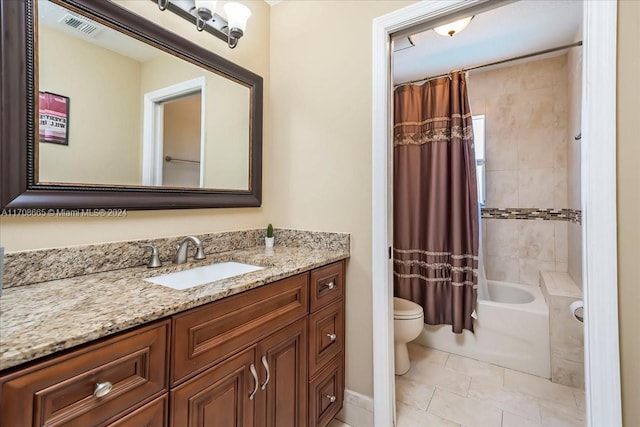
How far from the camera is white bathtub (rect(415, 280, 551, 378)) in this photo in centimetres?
197

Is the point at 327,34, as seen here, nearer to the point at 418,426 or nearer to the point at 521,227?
the point at 418,426

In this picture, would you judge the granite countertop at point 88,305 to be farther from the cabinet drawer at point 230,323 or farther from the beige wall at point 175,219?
the beige wall at point 175,219

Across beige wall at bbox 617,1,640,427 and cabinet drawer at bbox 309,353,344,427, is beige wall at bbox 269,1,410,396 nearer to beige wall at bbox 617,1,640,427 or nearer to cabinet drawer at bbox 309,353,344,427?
cabinet drawer at bbox 309,353,344,427

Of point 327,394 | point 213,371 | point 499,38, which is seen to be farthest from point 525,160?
point 213,371

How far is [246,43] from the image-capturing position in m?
1.71

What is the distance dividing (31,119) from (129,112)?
33cm

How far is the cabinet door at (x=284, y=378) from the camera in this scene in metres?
1.04

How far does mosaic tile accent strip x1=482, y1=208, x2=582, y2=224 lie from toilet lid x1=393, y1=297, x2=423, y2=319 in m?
1.35

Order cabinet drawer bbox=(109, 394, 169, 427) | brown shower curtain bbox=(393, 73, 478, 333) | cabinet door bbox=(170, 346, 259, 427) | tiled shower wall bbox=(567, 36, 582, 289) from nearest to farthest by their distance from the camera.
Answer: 1. cabinet drawer bbox=(109, 394, 169, 427)
2. cabinet door bbox=(170, 346, 259, 427)
3. tiled shower wall bbox=(567, 36, 582, 289)
4. brown shower curtain bbox=(393, 73, 478, 333)

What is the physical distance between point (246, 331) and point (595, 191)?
134 cm

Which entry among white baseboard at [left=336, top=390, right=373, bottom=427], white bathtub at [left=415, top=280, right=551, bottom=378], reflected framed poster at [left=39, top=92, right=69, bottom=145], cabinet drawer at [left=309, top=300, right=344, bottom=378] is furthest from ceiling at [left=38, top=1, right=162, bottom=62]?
white bathtub at [left=415, top=280, right=551, bottom=378]

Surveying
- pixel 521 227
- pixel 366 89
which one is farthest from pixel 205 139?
pixel 521 227

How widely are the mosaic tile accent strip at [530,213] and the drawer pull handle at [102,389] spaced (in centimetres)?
305

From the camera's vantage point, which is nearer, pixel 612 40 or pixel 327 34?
pixel 612 40
